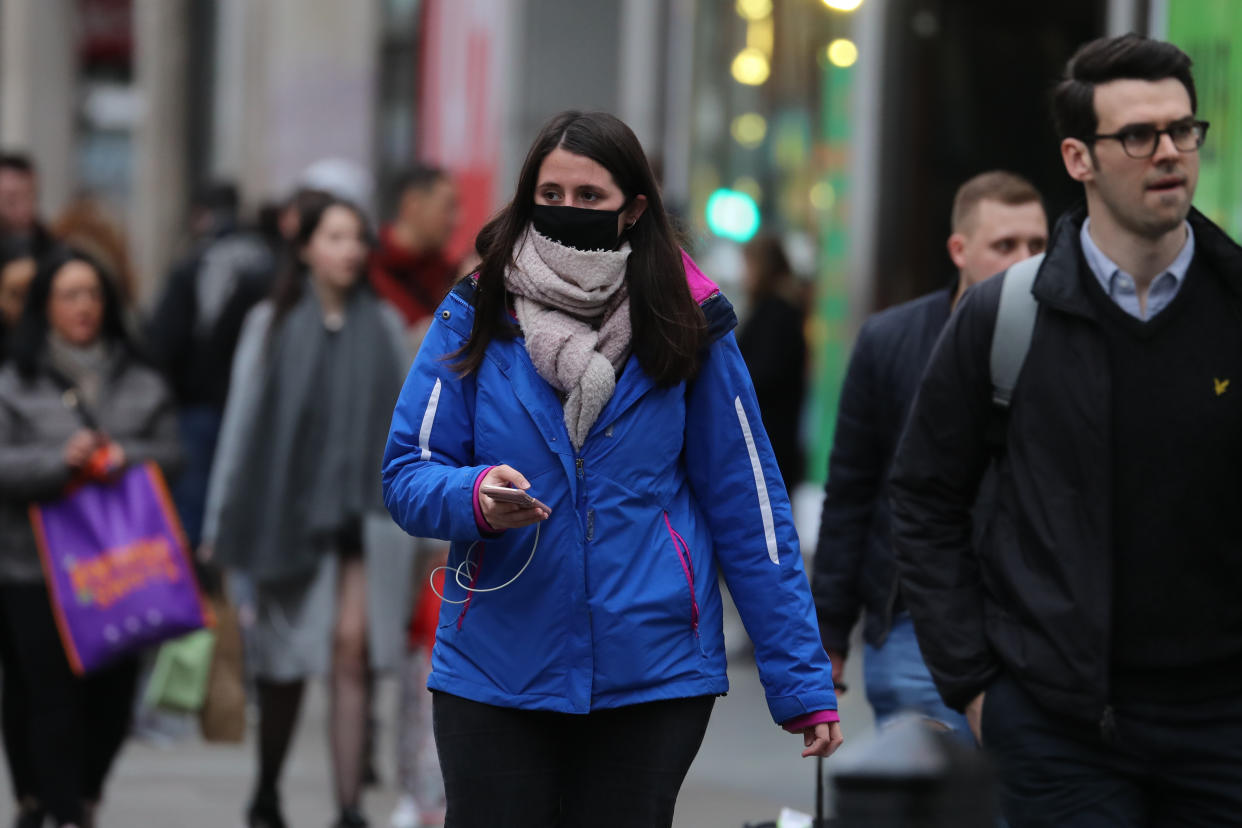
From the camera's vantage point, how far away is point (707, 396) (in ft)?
13.0

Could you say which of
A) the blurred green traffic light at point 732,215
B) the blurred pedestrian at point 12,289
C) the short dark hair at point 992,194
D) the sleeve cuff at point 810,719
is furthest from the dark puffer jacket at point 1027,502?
the blurred green traffic light at point 732,215

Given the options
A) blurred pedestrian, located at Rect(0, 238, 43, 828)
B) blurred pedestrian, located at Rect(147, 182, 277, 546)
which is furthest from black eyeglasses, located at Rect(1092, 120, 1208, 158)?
blurred pedestrian, located at Rect(147, 182, 277, 546)

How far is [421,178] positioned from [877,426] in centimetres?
344

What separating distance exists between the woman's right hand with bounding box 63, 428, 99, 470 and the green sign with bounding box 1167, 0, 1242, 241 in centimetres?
426

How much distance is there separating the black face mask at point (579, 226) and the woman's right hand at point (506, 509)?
490 millimetres

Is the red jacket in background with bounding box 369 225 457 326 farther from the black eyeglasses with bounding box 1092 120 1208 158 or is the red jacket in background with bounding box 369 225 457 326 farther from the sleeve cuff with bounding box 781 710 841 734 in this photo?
the black eyeglasses with bounding box 1092 120 1208 158

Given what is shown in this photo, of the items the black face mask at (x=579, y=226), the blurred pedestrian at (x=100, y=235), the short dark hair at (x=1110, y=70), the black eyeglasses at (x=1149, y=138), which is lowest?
the blurred pedestrian at (x=100, y=235)

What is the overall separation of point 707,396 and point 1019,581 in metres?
0.68

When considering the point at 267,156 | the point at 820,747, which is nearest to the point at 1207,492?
the point at 820,747

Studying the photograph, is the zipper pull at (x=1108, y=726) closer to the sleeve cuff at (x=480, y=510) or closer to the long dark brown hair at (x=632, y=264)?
the long dark brown hair at (x=632, y=264)

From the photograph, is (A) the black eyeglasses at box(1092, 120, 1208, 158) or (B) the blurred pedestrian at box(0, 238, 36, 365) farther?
(B) the blurred pedestrian at box(0, 238, 36, 365)

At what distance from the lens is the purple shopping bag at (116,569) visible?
6.63 metres

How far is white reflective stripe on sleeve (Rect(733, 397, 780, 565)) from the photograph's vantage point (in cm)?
394

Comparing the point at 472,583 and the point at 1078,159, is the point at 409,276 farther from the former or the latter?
the point at 1078,159
